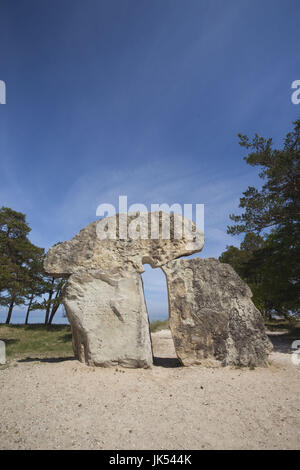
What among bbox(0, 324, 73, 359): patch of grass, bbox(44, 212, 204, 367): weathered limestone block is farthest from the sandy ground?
bbox(0, 324, 73, 359): patch of grass

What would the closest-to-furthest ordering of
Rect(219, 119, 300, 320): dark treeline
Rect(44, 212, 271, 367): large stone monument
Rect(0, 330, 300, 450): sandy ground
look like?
Rect(0, 330, 300, 450): sandy ground < Rect(44, 212, 271, 367): large stone monument < Rect(219, 119, 300, 320): dark treeline

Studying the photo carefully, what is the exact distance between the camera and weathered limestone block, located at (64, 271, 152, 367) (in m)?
6.76

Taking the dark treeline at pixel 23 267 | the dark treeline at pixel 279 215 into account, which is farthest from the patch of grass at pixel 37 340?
the dark treeline at pixel 279 215

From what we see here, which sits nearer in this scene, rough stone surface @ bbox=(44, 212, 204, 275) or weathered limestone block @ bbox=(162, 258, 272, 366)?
weathered limestone block @ bbox=(162, 258, 272, 366)

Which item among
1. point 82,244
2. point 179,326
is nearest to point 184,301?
point 179,326

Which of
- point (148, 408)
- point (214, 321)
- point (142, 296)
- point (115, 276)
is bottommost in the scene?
point (148, 408)

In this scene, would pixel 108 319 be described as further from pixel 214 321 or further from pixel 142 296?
pixel 214 321

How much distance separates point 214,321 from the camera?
7.01m

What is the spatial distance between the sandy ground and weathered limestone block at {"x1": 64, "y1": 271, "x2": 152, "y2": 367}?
0.38 m

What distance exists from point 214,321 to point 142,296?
2123 mm

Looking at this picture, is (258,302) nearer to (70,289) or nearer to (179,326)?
(179,326)

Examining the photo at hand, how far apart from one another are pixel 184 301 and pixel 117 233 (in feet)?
9.21

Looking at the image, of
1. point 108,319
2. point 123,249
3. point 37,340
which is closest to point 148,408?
point 108,319

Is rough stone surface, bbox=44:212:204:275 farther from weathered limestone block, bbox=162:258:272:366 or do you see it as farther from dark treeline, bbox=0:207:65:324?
dark treeline, bbox=0:207:65:324
